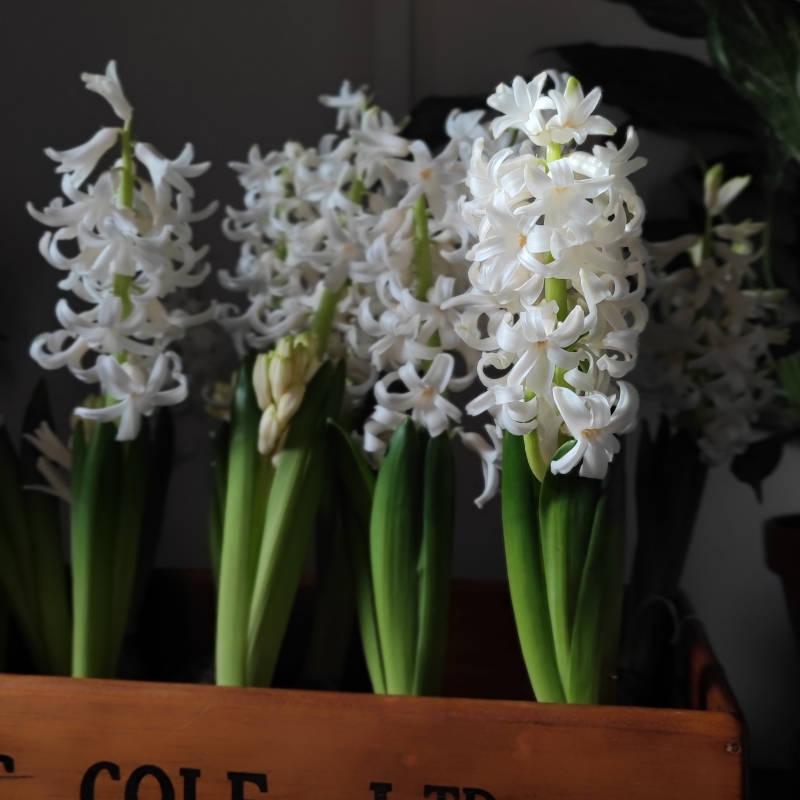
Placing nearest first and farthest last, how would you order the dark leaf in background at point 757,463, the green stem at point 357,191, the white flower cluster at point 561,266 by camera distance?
the white flower cluster at point 561,266
the green stem at point 357,191
the dark leaf in background at point 757,463

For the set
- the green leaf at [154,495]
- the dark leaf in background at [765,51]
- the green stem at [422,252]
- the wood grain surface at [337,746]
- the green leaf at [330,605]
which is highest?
the dark leaf in background at [765,51]

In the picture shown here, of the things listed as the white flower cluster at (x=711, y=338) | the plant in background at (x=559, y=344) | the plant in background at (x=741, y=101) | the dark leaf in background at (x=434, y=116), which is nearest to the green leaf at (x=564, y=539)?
the plant in background at (x=559, y=344)

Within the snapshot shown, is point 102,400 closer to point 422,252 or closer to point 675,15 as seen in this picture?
point 422,252

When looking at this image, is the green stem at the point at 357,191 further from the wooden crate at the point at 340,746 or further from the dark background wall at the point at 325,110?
the wooden crate at the point at 340,746

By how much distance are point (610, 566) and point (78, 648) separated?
0.41 metres

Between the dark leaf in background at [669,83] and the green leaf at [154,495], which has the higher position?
the dark leaf in background at [669,83]

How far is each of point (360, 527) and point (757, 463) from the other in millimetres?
426

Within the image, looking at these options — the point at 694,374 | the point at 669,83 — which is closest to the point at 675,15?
the point at 669,83

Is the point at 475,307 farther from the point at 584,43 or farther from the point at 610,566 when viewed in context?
the point at 584,43

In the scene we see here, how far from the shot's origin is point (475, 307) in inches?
21.3

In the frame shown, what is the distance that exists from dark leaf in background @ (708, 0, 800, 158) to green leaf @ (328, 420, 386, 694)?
49 centimetres

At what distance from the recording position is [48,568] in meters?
0.67

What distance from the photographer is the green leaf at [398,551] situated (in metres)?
0.58

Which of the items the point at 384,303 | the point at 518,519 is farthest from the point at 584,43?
the point at 518,519
